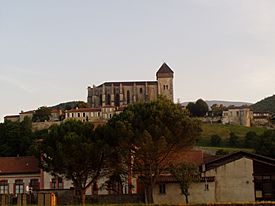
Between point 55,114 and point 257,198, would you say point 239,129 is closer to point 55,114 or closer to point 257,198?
point 55,114

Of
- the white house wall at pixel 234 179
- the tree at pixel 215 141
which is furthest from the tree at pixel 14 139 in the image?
the white house wall at pixel 234 179

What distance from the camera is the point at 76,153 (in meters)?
53.5

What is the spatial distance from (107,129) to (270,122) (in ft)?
429

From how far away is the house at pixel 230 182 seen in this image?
5491 centimetres

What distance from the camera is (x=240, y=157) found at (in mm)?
55844

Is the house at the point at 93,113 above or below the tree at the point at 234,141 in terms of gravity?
above

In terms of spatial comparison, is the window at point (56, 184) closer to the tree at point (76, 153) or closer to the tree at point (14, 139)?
the tree at point (76, 153)

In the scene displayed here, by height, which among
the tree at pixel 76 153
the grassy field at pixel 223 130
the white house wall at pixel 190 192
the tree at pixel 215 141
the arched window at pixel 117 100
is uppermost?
the arched window at pixel 117 100

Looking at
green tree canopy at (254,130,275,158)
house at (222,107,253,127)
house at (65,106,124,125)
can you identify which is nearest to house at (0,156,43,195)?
green tree canopy at (254,130,275,158)

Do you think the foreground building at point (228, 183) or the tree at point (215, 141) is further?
the tree at point (215, 141)

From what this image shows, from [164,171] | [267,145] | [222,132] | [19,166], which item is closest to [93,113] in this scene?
[222,132]

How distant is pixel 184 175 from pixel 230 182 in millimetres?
6516

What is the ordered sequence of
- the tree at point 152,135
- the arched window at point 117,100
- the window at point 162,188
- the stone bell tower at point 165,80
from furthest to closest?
1. the stone bell tower at point 165,80
2. the arched window at point 117,100
3. the window at point 162,188
4. the tree at point 152,135

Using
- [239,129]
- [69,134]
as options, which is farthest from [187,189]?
[239,129]
